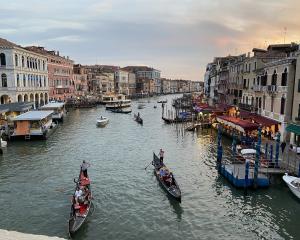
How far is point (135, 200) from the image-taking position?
771 inches

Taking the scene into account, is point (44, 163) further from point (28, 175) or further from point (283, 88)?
point (283, 88)

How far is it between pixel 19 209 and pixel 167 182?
9.13m

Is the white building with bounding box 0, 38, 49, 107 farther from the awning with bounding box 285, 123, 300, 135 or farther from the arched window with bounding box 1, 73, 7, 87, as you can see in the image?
the awning with bounding box 285, 123, 300, 135

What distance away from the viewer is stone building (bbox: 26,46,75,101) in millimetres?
80000

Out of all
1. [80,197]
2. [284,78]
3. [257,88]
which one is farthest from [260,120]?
[80,197]

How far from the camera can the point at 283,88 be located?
30.9m

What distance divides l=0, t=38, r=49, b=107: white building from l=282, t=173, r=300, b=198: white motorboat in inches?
1853

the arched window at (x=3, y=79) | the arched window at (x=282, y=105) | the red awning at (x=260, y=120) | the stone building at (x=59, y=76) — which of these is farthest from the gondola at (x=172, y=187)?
the stone building at (x=59, y=76)

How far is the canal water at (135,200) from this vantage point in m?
16.0

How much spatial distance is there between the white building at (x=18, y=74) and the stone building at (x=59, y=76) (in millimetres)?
11620

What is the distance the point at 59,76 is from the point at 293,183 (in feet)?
253

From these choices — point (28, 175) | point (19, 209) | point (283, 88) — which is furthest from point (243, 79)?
point (19, 209)

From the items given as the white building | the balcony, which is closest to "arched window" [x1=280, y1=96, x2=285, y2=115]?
the balcony

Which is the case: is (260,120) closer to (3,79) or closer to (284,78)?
(284,78)
